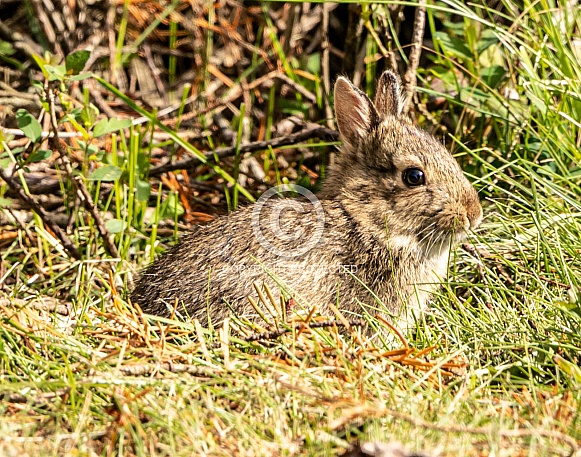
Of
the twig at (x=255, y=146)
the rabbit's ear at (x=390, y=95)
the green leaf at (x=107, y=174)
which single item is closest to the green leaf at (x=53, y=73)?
the green leaf at (x=107, y=174)

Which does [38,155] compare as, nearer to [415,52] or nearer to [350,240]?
[350,240]

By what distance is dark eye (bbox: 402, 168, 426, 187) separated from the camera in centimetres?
403

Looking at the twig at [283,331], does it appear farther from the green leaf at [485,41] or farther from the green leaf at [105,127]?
the green leaf at [485,41]

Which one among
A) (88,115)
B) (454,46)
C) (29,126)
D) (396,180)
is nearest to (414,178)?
(396,180)

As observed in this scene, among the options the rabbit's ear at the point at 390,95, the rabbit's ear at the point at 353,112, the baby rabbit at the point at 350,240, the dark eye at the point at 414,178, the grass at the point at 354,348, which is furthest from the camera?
the rabbit's ear at the point at 390,95

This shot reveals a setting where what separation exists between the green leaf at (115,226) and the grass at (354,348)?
0.05ft

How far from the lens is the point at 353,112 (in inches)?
168

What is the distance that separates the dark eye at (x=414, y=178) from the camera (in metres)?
4.03

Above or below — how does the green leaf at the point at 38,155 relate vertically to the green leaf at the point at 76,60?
below

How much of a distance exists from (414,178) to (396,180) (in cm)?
9

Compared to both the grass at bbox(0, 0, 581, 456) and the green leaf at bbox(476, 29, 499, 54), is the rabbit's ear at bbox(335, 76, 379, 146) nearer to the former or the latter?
the grass at bbox(0, 0, 581, 456)

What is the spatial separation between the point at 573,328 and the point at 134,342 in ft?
5.16

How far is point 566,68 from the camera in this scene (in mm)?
4199

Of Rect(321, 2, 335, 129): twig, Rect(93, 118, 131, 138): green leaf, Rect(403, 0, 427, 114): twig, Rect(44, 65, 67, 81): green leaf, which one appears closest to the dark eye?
Rect(403, 0, 427, 114): twig
